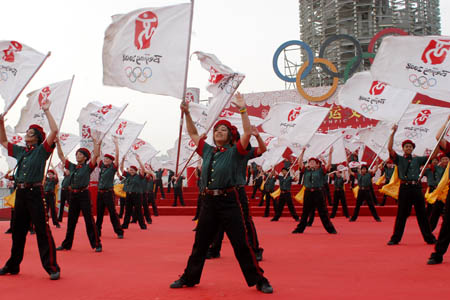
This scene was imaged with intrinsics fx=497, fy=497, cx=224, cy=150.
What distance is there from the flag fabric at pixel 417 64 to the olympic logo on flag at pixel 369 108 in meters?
2.88

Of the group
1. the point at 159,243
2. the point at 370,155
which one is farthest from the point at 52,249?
the point at 370,155

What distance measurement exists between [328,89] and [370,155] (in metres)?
5.08

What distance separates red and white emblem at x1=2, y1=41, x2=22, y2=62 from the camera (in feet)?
26.2

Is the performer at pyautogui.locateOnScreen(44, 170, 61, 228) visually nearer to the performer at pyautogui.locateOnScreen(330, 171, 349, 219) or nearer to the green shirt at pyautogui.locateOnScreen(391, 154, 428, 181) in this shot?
the performer at pyautogui.locateOnScreen(330, 171, 349, 219)

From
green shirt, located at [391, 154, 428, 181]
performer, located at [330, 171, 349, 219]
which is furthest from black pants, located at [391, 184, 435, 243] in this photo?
performer, located at [330, 171, 349, 219]

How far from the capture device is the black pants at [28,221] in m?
5.74

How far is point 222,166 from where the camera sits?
4969 mm

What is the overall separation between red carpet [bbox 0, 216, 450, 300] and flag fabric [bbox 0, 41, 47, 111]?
8.65 feet

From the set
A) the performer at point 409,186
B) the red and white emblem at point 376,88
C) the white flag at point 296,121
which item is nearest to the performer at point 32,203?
the performer at point 409,186

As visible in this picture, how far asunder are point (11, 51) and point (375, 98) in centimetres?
700

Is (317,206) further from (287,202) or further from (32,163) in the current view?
(32,163)

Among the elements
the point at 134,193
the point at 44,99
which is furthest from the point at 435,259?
the point at 134,193

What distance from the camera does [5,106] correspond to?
704 centimetres

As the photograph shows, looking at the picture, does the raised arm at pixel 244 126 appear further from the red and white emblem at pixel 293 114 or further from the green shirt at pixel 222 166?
the red and white emblem at pixel 293 114
